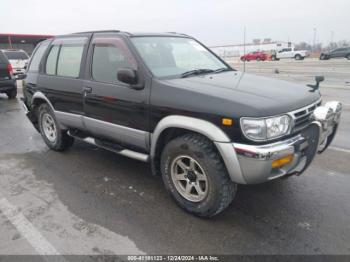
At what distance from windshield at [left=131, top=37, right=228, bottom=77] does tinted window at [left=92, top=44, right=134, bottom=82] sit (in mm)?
219

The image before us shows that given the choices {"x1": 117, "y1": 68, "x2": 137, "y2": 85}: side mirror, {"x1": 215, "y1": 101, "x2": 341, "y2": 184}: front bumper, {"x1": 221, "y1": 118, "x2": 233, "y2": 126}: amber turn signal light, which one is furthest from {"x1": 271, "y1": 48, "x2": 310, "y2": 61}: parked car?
{"x1": 221, "y1": 118, "x2": 233, "y2": 126}: amber turn signal light

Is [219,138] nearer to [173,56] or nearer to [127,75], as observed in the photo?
[127,75]

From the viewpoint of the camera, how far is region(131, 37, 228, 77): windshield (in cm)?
360

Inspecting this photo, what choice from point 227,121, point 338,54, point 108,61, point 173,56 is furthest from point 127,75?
point 338,54

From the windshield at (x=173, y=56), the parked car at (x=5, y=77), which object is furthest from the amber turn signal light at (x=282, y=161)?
the parked car at (x=5, y=77)

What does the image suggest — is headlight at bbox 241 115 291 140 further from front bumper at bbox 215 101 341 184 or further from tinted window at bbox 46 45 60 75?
tinted window at bbox 46 45 60 75

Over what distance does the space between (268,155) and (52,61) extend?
3817mm

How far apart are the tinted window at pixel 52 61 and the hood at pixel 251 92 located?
243cm

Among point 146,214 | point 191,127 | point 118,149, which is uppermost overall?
point 191,127

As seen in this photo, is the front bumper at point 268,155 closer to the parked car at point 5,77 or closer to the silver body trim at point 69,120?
the silver body trim at point 69,120

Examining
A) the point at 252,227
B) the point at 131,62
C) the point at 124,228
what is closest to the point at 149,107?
the point at 131,62

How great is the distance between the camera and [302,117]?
3.03 meters

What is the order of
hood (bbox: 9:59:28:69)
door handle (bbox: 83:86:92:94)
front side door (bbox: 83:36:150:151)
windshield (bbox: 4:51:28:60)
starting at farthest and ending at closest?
windshield (bbox: 4:51:28:60) → hood (bbox: 9:59:28:69) → door handle (bbox: 83:86:92:94) → front side door (bbox: 83:36:150:151)

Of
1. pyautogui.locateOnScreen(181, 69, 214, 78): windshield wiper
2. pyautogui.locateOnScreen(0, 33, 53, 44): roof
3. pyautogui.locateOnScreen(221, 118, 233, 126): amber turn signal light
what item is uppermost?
pyautogui.locateOnScreen(0, 33, 53, 44): roof
